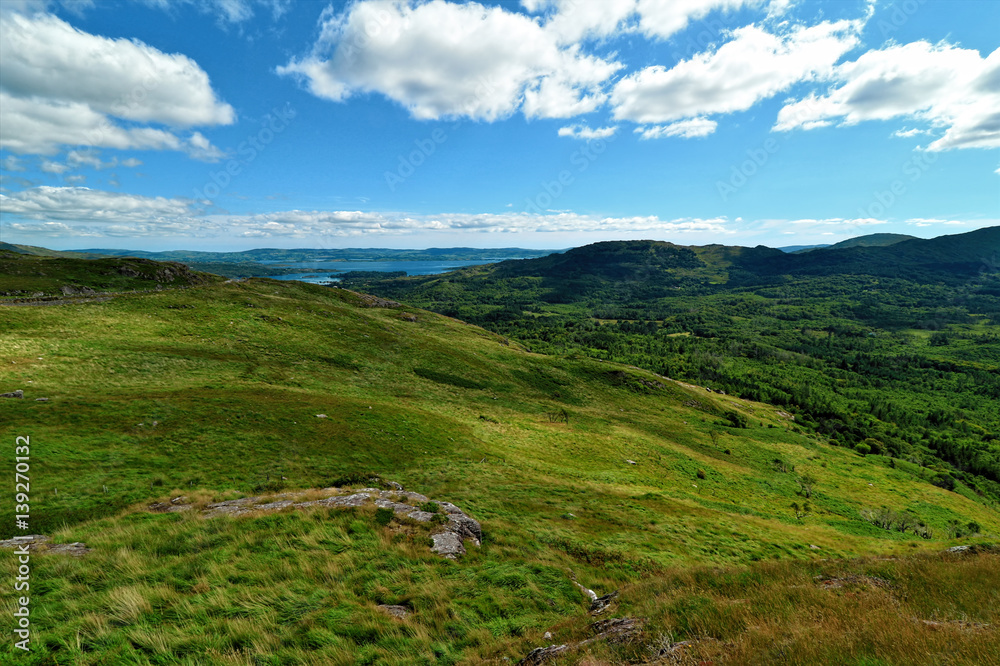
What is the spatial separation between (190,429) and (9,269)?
367ft

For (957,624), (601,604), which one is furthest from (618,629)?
(957,624)

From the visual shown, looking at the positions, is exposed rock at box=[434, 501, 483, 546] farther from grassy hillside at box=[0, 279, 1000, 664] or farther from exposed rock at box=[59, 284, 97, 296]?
exposed rock at box=[59, 284, 97, 296]

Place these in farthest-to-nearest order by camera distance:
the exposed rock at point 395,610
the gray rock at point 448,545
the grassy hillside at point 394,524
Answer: the gray rock at point 448,545
the exposed rock at point 395,610
the grassy hillside at point 394,524

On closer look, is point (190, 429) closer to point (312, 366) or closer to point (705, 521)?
point (312, 366)

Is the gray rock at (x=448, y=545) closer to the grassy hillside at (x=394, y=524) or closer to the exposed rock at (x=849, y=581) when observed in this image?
the grassy hillside at (x=394, y=524)

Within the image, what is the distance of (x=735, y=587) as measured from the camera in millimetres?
12188

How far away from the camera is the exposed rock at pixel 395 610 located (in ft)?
34.3

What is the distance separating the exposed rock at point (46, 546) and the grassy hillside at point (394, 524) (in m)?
0.43

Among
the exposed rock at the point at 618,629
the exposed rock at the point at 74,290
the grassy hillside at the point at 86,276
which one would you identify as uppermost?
the grassy hillside at the point at 86,276

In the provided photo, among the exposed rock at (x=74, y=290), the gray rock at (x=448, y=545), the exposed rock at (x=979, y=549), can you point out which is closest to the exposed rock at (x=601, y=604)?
the gray rock at (x=448, y=545)

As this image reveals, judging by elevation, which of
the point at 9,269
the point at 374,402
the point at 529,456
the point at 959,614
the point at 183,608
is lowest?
the point at 529,456

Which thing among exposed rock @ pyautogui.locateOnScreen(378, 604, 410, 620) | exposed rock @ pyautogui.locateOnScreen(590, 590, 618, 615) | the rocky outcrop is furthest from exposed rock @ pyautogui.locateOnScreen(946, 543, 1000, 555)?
exposed rock @ pyautogui.locateOnScreen(378, 604, 410, 620)

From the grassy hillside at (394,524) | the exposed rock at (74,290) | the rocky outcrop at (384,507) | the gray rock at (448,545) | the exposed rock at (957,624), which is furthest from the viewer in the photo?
the exposed rock at (74,290)

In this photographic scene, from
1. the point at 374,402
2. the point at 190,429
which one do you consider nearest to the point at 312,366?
the point at 374,402
